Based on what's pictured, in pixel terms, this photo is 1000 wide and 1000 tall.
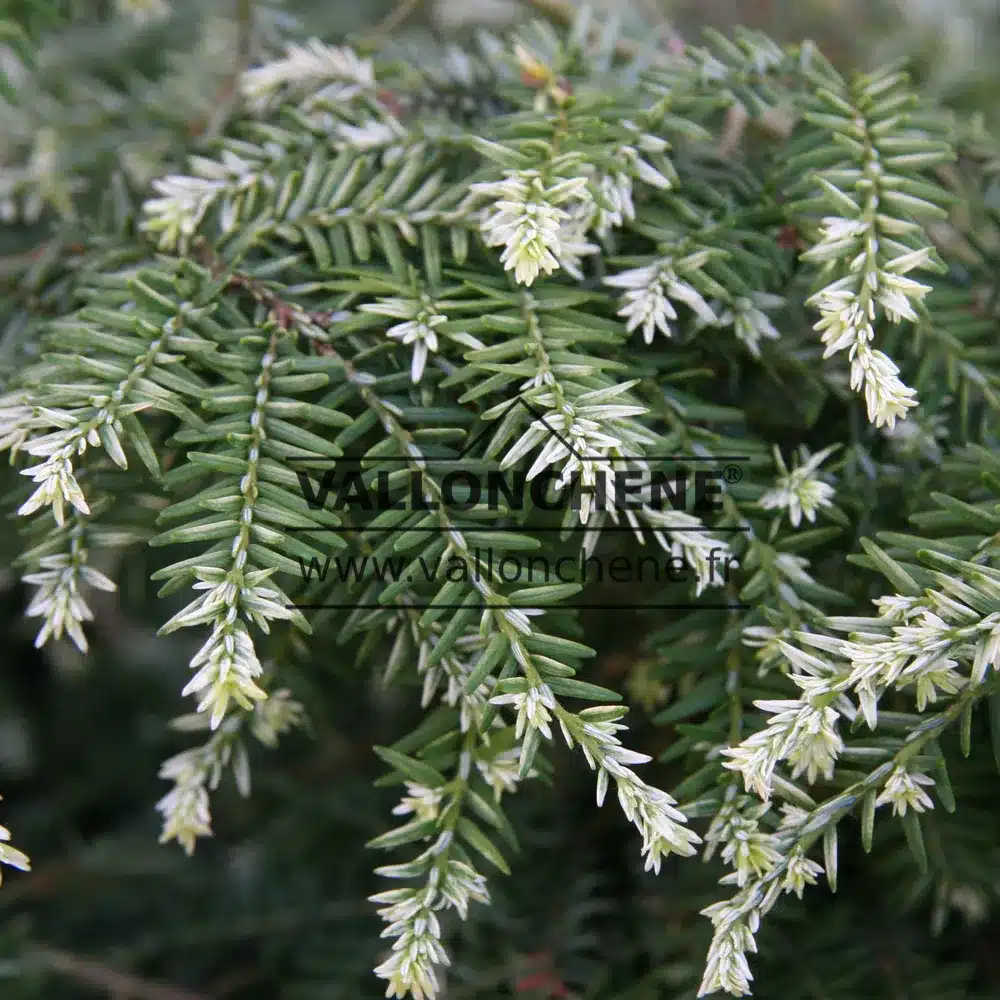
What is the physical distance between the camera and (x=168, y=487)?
0.70m

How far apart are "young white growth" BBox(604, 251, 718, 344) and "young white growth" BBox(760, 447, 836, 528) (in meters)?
0.13

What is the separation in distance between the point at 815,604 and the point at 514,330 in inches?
12.8

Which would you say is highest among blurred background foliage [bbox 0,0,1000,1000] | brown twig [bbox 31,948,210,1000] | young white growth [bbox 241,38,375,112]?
young white growth [bbox 241,38,375,112]

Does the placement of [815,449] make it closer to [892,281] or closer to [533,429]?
[892,281]

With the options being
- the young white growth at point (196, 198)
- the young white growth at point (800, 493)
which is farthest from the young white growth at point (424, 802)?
the young white growth at point (196, 198)

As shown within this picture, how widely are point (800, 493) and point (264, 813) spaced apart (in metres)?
0.88

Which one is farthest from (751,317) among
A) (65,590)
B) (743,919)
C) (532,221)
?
(65,590)

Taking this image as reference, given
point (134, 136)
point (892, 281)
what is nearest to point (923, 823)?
point (892, 281)

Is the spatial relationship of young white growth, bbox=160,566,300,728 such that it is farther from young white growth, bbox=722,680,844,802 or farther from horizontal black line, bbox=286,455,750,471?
young white growth, bbox=722,680,844,802

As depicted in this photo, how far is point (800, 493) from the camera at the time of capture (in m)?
0.75

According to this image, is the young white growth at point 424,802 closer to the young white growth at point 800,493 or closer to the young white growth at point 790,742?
the young white growth at point 790,742

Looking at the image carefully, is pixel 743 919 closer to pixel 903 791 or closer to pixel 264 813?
pixel 903 791

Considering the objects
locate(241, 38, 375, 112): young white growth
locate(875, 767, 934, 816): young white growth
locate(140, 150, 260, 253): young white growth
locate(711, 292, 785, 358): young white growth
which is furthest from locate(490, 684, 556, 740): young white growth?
locate(241, 38, 375, 112): young white growth

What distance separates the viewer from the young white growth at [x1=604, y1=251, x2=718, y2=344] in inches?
28.9
